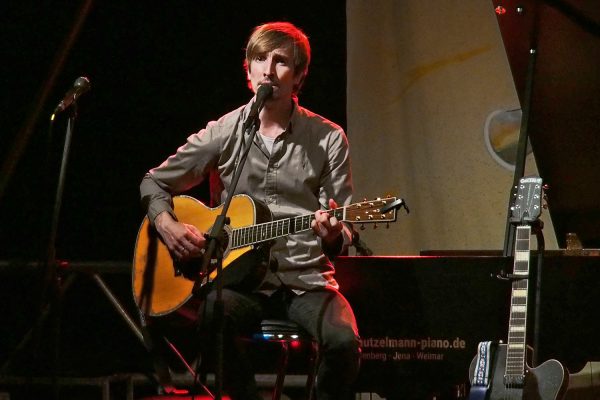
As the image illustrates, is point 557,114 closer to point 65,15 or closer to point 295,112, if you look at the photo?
point 295,112

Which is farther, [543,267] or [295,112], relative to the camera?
[295,112]

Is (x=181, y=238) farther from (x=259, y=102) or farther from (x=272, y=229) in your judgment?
(x=259, y=102)

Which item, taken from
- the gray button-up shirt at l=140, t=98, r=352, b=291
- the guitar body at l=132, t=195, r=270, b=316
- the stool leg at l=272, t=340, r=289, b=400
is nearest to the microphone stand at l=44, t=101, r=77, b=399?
the guitar body at l=132, t=195, r=270, b=316

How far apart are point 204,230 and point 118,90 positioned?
7.10 feet

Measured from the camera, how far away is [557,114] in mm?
4188

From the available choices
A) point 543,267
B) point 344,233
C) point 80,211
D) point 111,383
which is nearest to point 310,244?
point 344,233

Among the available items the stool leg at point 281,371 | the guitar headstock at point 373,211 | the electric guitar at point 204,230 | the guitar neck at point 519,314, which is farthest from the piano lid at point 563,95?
the stool leg at point 281,371

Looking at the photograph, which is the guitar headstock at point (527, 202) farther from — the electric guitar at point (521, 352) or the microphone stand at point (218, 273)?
the microphone stand at point (218, 273)

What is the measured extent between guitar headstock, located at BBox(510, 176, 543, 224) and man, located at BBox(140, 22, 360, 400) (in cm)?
72

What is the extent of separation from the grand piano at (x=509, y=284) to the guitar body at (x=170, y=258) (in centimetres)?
55

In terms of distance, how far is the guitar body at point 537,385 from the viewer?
3.45 meters

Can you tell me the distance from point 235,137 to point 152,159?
1784 millimetres

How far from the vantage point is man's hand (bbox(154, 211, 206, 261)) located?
162 inches

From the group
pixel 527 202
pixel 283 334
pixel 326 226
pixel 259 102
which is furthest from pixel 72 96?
pixel 527 202
